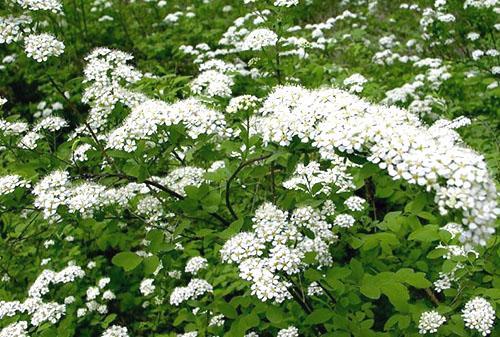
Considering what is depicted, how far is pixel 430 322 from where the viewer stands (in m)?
2.63

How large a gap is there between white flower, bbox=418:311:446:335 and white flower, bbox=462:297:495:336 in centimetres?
11

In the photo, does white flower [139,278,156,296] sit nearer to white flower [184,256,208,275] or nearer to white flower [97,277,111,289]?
white flower [97,277,111,289]

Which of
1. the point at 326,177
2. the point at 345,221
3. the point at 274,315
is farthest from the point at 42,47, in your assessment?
the point at 345,221

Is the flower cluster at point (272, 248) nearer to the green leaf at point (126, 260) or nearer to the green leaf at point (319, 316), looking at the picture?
the green leaf at point (319, 316)

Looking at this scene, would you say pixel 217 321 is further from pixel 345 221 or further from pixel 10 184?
pixel 10 184

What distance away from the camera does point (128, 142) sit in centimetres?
241

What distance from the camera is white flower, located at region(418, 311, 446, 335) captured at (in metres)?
2.62

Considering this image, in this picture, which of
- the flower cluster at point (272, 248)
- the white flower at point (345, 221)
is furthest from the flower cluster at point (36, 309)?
the white flower at point (345, 221)

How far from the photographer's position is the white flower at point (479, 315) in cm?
256

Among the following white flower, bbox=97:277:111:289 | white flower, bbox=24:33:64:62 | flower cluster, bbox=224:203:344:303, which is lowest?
white flower, bbox=97:277:111:289

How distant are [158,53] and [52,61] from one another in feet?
16.7

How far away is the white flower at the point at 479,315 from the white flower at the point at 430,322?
0.11 meters

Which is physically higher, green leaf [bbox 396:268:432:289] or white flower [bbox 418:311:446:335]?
green leaf [bbox 396:268:432:289]

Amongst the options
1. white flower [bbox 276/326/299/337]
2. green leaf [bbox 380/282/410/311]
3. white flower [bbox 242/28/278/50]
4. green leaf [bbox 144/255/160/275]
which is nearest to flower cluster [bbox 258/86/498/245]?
green leaf [bbox 380/282/410/311]
